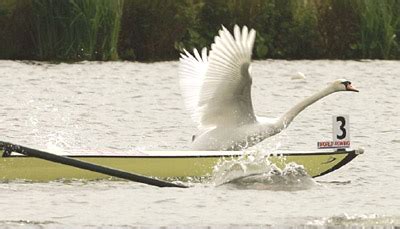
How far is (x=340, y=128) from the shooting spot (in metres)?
18.2

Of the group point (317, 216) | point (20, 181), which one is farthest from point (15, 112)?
point (317, 216)

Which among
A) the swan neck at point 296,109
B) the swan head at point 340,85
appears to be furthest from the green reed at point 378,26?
the swan neck at point 296,109

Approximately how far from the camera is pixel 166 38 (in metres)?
32.8

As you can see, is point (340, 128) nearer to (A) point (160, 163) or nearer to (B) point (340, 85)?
(B) point (340, 85)

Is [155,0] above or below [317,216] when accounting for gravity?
above

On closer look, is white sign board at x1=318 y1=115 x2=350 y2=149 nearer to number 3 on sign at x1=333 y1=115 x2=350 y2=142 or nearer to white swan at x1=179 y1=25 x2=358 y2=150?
number 3 on sign at x1=333 y1=115 x2=350 y2=142

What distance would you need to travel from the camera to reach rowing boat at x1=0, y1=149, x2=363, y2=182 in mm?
17359

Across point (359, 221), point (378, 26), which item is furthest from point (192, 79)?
point (378, 26)

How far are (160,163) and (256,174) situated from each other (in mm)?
978

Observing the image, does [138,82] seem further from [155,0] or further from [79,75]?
[155,0]

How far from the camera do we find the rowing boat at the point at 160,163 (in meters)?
17.4

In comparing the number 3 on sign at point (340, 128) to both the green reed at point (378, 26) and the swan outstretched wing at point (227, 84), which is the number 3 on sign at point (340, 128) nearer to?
the swan outstretched wing at point (227, 84)

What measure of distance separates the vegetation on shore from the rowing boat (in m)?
13.3

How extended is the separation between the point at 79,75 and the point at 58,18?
161 centimetres
